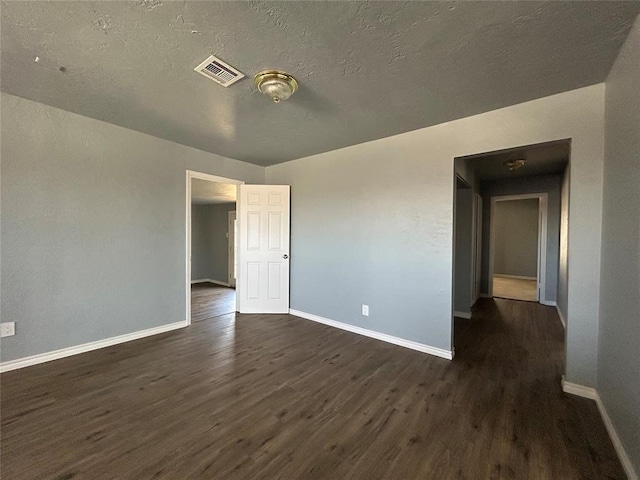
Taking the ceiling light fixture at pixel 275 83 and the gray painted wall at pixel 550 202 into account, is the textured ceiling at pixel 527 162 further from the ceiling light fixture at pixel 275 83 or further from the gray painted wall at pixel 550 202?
the ceiling light fixture at pixel 275 83

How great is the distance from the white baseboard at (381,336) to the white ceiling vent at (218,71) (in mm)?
3102

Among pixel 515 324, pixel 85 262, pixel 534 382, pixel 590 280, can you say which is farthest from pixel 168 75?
pixel 515 324

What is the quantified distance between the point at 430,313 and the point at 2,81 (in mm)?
4410

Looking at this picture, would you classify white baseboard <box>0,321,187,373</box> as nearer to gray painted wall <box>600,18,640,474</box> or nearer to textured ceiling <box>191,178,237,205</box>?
textured ceiling <box>191,178,237,205</box>

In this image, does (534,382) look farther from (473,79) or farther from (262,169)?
(262,169)

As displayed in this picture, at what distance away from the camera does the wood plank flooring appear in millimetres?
5848

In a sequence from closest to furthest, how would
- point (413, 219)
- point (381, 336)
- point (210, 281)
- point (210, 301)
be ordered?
point (413, 219) < point (381, 336) < point (210, 301) < point (210, 281)

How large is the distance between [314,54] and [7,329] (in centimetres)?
355

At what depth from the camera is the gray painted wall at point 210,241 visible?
24.3ft

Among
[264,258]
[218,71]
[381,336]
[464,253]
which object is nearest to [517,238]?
[464,253]

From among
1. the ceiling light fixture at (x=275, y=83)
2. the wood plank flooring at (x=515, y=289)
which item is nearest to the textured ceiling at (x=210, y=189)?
the ceiling light fixture at (x=275, y=83)

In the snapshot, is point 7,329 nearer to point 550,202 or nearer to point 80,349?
point 80,349

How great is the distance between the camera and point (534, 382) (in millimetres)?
2391

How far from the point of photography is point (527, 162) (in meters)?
4.31
